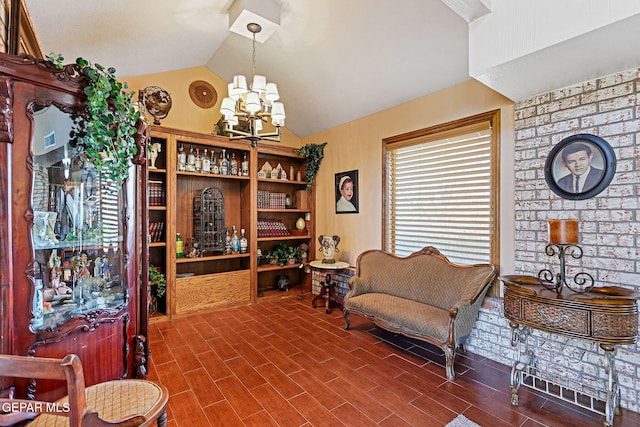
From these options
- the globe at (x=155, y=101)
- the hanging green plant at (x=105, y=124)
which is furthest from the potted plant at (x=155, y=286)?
the hanging green plant at (x=105, y=124)

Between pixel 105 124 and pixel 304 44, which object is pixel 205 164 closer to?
pixel 304 44

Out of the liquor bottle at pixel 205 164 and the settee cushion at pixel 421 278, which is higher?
the liquor bottle at pixel 205 164

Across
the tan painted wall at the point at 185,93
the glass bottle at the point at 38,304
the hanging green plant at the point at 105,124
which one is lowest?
the glass bottle at the point at 38,304

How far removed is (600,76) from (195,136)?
4251 millimetres

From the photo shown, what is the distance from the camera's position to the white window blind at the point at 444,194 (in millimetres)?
3088

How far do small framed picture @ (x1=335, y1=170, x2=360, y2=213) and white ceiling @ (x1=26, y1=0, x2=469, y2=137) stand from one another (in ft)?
2.89

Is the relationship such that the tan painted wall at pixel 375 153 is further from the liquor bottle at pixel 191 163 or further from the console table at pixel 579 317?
the liquor bottle at pixel 191 163

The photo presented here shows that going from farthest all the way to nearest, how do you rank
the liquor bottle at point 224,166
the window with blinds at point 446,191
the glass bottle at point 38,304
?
the liquor bottle at point 224,166 → the window with blinds at point 446,191 → the glass bottle at point 38,304

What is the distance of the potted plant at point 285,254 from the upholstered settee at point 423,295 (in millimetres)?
1533

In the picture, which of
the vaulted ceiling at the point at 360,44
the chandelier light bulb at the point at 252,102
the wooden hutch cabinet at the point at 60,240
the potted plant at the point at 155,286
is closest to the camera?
the wooden hutch cabinet at the point at 60,240

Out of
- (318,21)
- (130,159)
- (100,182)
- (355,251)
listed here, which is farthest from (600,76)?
(100,182)

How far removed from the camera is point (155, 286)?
400 cm

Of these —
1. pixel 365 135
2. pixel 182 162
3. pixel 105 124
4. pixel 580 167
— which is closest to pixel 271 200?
pixel 182 162

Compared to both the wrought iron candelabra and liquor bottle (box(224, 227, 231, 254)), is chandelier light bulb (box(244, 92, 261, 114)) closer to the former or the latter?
liquor bottle (box(224, 227, 231, 254))
